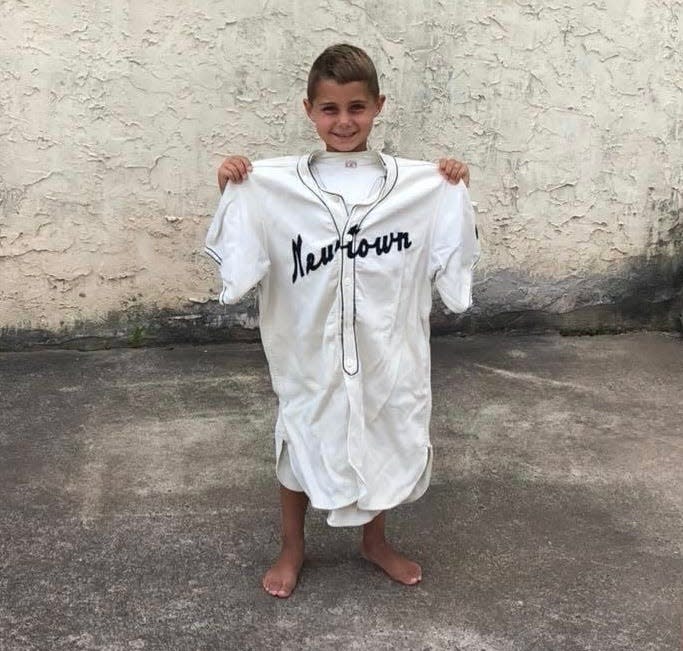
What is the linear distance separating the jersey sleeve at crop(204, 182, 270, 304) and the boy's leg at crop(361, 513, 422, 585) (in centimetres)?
79

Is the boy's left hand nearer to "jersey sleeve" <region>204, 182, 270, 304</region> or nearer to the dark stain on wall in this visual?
"jersey sleeve" <region>204, 182, 270, 304</region>

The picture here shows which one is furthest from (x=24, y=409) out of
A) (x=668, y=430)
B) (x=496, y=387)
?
(x=668, y=430)

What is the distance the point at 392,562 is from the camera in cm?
244

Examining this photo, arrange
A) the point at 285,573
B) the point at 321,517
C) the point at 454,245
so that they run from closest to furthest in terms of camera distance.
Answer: the point at 454,245, the point at 285,573, the point at 321,517

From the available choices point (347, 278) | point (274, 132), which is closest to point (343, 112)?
point (347, 278)

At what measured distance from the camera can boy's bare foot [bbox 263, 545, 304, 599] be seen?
2.35 meters

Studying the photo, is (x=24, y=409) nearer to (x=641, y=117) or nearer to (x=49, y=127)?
(x=49, y=127)

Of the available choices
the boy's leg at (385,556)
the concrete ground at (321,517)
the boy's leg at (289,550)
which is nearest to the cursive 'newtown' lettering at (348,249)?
the boy's leg at (289,550)

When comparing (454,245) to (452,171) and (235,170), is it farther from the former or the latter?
(235,170)

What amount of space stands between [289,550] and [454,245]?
99 cm

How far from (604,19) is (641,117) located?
51cm

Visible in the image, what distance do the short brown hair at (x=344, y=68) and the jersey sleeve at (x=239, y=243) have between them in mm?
347

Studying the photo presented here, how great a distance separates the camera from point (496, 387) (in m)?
3.79

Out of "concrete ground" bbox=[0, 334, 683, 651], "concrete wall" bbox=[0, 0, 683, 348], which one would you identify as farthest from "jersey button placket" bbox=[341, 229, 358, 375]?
"concrete wall" bbox=[0, 0, 683, 348]
